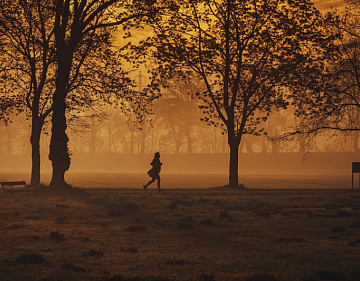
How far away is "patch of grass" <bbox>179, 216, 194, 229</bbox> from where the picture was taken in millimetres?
15485

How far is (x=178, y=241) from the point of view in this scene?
13.1 metres

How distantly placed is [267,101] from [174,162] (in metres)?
64.9

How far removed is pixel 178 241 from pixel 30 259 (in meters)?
3.80

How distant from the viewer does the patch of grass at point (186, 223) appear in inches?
610

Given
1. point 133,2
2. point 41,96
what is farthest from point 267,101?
point 41,96

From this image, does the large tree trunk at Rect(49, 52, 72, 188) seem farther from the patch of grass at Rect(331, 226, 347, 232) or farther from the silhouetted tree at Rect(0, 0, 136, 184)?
the patch of grass at Rect(331, 226, 347, 232)

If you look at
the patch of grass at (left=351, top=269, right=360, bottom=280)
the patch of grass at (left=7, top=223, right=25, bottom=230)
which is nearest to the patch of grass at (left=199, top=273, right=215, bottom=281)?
the patch of grass at (left=351, top=269, right=360, bottom=280)

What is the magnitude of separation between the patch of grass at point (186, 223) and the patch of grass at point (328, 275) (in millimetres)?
6588

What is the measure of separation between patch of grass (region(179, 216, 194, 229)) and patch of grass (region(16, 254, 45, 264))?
5.57 meters

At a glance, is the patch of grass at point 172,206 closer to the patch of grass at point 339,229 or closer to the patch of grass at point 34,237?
the patch of grass at point 339,229

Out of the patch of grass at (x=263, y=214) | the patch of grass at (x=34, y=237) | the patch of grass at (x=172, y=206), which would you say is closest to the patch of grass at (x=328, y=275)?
the patch of grass at (x=34, y=237)

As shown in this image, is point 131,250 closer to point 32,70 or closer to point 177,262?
point 177,262

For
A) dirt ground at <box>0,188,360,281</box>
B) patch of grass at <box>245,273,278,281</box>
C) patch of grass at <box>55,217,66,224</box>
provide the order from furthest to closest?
patch of grass at <box>55,217,66,224</box>, dirt ground at <box>0,188,360,281</box>, patch of grass at <box>245,273,278,281</box>

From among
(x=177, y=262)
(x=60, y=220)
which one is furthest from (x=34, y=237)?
(x=177, y=262)
